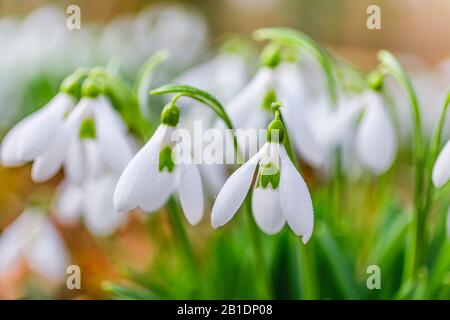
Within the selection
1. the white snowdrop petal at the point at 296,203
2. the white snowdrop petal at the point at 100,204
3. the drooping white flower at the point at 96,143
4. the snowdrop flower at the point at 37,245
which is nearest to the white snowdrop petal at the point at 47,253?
the snowdrop flower at the point at 37,245

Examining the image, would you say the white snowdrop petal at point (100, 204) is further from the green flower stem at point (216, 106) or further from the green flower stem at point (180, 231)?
the green flower stem at point (216, 106)

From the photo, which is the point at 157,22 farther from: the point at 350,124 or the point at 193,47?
the point at 350,124

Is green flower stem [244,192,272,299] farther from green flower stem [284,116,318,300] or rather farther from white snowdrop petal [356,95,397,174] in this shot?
white snowdrop petal [356,95,397,174]

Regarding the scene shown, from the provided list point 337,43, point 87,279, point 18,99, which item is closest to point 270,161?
point 87,279

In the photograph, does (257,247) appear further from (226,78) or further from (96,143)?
(226,78)

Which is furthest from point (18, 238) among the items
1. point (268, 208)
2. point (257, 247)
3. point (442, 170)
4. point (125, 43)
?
point (125, 43)

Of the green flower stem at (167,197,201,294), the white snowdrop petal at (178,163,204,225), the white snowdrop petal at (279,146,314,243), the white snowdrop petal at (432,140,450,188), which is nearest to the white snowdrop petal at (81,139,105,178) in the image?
the green flower stem at (167,197,201,294)
